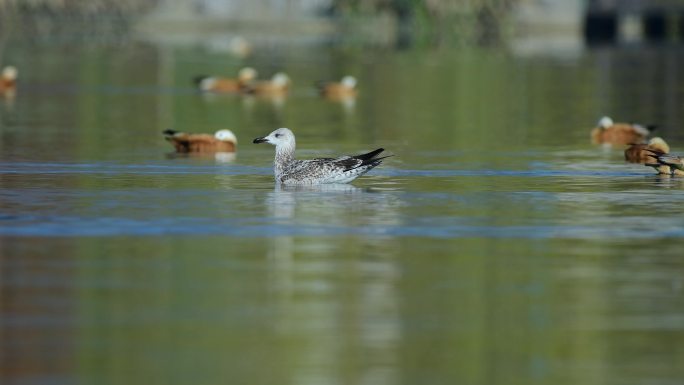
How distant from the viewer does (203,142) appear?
2611cm

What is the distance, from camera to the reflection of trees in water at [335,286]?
1062cm

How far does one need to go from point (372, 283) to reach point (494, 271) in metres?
1.11

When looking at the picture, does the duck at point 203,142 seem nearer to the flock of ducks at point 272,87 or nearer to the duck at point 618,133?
the duck at point 618,133

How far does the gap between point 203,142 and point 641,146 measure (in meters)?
6.11

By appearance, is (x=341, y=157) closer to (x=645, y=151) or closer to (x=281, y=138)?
(x=281, y=138)

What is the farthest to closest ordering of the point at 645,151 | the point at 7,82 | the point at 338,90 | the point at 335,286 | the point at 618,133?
the point at 338,90, the point at 7,82, the point at 618,133, the point at 645,151, the point at 335,286

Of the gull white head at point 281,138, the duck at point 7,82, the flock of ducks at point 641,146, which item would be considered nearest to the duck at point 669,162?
the flock of ducks at point 641,146

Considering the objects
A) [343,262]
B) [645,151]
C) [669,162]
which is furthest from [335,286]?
[645,151]

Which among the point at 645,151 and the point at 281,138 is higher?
the point at 281,138

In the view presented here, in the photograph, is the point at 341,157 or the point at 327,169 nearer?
the point at 327,169

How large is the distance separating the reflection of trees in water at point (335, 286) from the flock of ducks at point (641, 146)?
397 cm

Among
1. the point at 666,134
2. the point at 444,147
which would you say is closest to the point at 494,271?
the point at 444,147

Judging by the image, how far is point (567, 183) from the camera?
21.1 m

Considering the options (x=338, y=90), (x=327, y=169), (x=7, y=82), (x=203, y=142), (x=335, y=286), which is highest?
(x=7, y=82)
